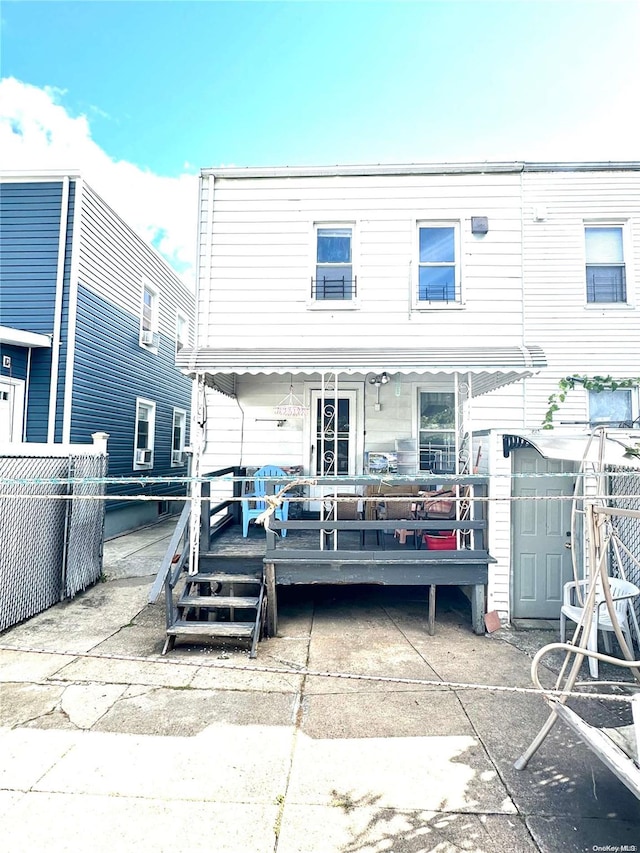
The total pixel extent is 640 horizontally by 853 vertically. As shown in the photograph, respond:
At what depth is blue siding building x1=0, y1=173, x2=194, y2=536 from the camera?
8.59 metres

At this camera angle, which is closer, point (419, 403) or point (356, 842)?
point (356, 842)

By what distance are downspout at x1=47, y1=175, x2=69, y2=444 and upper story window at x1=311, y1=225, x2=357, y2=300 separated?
5409 mm

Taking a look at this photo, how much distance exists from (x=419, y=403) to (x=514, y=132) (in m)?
5.39

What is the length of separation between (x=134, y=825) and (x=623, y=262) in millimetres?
9510

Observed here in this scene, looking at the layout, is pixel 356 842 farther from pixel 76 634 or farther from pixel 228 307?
pixel 228 307

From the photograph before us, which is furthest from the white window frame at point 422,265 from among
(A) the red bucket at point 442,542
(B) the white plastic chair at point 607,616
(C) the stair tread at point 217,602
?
(C) the stair tread at point 217,602

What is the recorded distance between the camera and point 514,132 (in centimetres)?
795

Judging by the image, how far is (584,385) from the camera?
7367 mm

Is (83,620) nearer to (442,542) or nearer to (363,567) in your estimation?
(363,567)

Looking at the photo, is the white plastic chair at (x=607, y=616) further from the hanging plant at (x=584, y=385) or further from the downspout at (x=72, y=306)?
the downspout at (x=72, y=306)

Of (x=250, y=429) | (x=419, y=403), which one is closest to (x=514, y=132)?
A: (x=419, y=403)

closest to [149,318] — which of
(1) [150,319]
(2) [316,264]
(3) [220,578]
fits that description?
(1) [150,319]

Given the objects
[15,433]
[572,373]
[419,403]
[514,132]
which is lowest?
[15,433]

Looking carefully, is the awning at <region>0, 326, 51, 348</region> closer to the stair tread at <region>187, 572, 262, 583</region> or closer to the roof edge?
the roof edge
